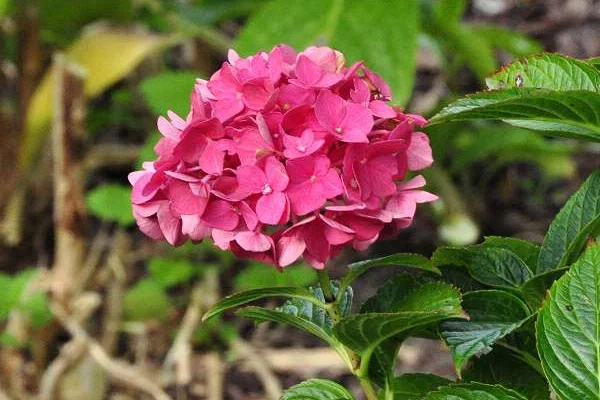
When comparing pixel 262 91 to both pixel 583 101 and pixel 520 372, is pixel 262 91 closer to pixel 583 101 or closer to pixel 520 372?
pixel 583 101

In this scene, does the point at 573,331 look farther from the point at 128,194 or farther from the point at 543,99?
the point at 128,194

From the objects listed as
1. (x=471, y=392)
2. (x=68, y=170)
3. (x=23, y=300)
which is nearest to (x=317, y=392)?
(x=471, y=392)

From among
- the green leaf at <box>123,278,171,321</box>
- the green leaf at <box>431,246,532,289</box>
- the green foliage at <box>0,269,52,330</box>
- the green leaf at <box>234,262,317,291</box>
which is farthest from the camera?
the green leaf at <box>123,278,171,321</box>

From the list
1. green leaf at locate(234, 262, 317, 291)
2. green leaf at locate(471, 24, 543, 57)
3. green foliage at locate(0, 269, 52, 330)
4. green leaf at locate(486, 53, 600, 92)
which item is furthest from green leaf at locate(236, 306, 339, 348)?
green leaf at locate(471, 24, 543, 57)

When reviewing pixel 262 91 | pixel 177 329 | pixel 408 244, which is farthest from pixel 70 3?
pixel 262 91

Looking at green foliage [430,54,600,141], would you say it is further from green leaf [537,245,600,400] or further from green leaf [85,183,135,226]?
green leaf [85,183,135,226]

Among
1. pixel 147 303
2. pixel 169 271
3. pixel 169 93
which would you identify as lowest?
pixel 147 303
